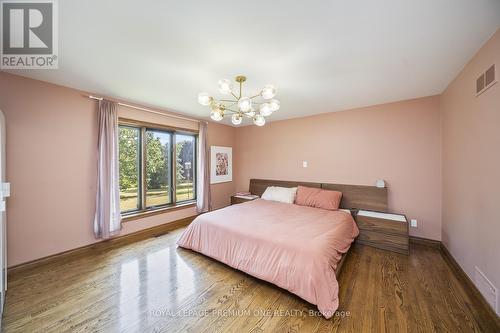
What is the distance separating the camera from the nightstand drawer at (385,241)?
2.68 m

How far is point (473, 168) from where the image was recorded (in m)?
1.90

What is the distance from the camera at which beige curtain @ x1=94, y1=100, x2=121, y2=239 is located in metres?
2.80

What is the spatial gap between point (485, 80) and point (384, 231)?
6.84 ft

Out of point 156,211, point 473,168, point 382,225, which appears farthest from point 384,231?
point 156,211

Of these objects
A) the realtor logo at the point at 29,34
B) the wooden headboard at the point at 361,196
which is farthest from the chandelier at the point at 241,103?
the wooden headboard at the point at 361,196

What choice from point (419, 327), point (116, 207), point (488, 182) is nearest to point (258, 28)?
point (488, 182)

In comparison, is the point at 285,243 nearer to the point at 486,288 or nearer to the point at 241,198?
the point at 486,288

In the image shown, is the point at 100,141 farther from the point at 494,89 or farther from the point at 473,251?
the point at 473,251

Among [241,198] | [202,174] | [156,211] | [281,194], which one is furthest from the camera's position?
[241,198]

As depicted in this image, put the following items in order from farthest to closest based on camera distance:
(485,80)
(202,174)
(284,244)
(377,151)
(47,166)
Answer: (202,174), (377,151), (47,166), (284,244), (485,80)

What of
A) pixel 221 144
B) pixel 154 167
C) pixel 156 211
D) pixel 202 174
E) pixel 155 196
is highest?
pixel 221 144

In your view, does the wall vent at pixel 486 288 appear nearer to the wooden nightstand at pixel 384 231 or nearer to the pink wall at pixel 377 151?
the wooden nightstand at pixel 384 231

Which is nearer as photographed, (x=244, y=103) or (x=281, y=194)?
(x=244, y=103)

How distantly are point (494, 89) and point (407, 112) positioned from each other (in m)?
1.59
